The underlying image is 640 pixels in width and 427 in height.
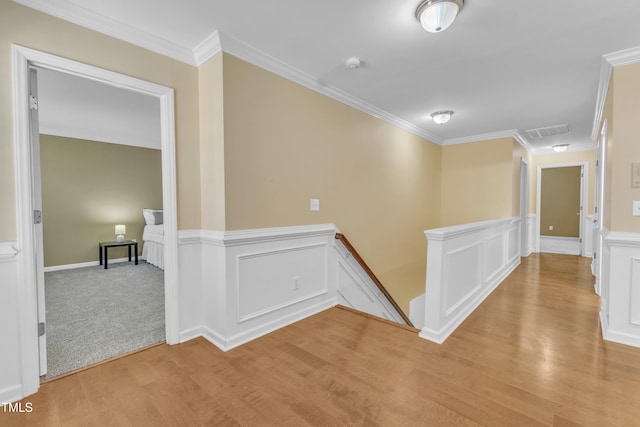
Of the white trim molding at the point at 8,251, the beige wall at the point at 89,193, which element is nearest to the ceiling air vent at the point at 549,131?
the white trim molding at the point at 8,251

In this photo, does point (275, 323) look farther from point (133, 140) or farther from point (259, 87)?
point (133, 140)

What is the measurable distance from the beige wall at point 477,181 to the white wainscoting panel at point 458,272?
75 cm

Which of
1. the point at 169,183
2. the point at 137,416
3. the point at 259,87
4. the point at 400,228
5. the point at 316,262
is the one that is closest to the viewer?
the point at 137,416

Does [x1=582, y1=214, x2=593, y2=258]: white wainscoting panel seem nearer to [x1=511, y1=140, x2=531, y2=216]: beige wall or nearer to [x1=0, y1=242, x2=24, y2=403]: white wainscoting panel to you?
[x1=511, y1=140, x2=531, y2=216]: beige wall

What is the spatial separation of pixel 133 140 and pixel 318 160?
4.89 meters

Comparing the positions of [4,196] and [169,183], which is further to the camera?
[169,183]

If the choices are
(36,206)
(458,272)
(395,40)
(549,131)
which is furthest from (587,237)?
(36,206)

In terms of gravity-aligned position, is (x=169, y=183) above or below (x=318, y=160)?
below

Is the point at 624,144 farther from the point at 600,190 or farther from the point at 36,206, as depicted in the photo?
the point at 36,206

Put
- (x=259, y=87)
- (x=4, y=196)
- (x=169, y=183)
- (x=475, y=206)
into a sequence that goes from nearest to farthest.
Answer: (x=4, y=196) < (x=169, y=183) < (x=259, y=87) < (x=475, y=206)

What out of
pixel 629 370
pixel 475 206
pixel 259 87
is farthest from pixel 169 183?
pixel 475 206

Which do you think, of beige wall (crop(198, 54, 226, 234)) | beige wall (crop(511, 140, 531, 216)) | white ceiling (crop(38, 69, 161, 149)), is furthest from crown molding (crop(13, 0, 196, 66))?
beige wall (crop(511, 140, 531, 216))

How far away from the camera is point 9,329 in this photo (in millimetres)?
1716

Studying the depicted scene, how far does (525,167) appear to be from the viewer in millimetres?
5988
